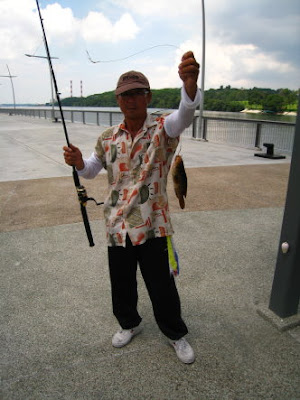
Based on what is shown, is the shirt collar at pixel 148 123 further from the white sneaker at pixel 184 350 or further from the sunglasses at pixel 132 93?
the white sneaker at pixel 184 350

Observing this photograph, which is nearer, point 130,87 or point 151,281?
point 130,87

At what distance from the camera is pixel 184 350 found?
239 cm

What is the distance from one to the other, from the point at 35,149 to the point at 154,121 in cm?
1133

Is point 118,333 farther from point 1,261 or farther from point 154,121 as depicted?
point 1,261

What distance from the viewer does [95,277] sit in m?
3.52

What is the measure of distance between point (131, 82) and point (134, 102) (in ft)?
0.40

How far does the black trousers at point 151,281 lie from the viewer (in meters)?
2.27

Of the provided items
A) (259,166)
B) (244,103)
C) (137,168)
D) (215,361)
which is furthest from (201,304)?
(244,103)

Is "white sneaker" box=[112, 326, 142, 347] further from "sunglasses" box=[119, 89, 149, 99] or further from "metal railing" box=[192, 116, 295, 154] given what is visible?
"metal railing" box=[192, 116, 295, 154]

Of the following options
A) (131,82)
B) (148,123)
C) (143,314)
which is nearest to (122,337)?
(143,314)

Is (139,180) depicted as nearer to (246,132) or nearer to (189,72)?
(189,72)

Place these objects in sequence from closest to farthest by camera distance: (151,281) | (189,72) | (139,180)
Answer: (189,72) < (139,180) < (151,281)

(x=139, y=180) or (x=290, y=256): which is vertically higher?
(x=139, y=180)

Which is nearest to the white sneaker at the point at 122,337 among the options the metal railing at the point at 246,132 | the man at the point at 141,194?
the man at the point at 141,194
